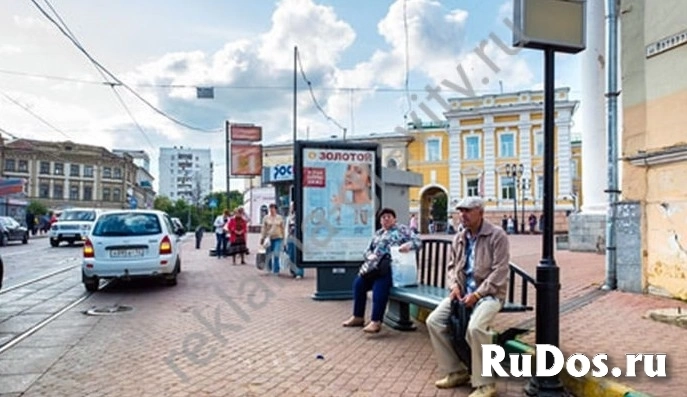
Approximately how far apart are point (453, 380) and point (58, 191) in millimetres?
93268

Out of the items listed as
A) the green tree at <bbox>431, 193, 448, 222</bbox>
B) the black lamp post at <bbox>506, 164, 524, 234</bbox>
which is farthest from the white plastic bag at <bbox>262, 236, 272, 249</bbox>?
the green tree at <bbox>431, 193, 448, 222</bbox>

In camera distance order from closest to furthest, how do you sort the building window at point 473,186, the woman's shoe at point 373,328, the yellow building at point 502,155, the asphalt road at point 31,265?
the woman's shoe at point 373,328, the asphalt road at point 31,265, the yellow building at point 502,155, the building window at point 473,186

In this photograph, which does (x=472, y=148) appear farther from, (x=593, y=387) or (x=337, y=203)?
(x=593, y=387)

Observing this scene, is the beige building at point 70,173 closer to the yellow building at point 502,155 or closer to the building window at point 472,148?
the yellow building at point 502,155

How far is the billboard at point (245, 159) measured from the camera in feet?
72.8

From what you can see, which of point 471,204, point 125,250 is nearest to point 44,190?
point 125,250

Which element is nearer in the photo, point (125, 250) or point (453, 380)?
point (453, 380)

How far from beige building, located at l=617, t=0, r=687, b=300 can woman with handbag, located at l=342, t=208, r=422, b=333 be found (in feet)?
12.4

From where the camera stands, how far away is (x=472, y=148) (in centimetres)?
5322

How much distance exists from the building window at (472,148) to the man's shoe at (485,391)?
164ft

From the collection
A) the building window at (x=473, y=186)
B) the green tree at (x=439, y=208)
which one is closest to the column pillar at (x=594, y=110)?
the building window at (x=473, y=186)

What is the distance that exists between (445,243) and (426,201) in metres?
52.5

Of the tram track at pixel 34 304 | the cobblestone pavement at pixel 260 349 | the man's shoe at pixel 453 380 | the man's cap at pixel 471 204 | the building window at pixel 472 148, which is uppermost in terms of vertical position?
the building window at pixel 472 148

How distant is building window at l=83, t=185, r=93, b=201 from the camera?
294 ft
